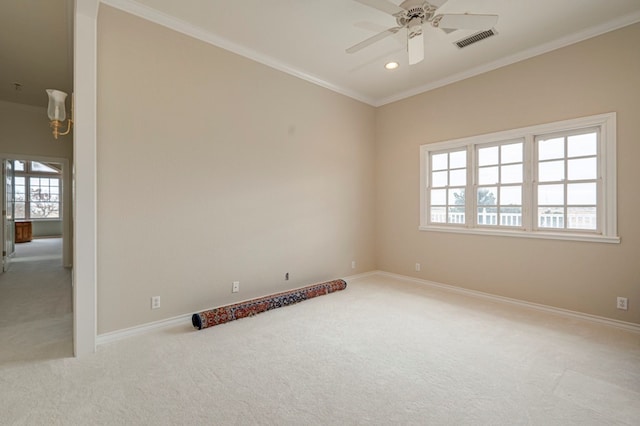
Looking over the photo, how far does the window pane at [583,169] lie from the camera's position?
3346 mm

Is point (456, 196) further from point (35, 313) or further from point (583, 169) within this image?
point (35, 313)

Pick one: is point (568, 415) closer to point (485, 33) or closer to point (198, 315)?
point (198, 315)

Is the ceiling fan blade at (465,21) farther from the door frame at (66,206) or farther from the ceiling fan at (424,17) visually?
the door frame at (66,206)

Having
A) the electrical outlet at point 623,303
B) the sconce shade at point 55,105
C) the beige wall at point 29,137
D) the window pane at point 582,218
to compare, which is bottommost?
the electrical outlet at point 623,303

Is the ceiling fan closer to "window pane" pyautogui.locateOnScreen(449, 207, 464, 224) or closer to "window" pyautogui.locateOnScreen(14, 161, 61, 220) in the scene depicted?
"window pane" pyautogui.locateOnScreen(449, 207, 464, 224)

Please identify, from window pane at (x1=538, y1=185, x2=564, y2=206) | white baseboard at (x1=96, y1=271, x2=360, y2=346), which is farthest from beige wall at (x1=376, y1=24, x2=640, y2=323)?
white baseboard at (x1=96, y1=271, x2=360, y2=346)

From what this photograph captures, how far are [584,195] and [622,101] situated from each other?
1025 millimetres

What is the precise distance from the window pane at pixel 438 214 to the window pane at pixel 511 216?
2.68 feet

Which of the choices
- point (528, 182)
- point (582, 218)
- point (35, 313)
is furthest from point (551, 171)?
point (35, 313)

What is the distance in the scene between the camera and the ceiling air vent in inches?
129

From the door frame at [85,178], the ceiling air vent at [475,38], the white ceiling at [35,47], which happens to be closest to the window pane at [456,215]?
the ceiling air vent at [475,38]

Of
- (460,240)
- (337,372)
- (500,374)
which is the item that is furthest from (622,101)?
(337,372)

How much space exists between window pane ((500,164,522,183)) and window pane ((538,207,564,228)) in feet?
1.58

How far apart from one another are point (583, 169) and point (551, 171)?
0.30 meters
